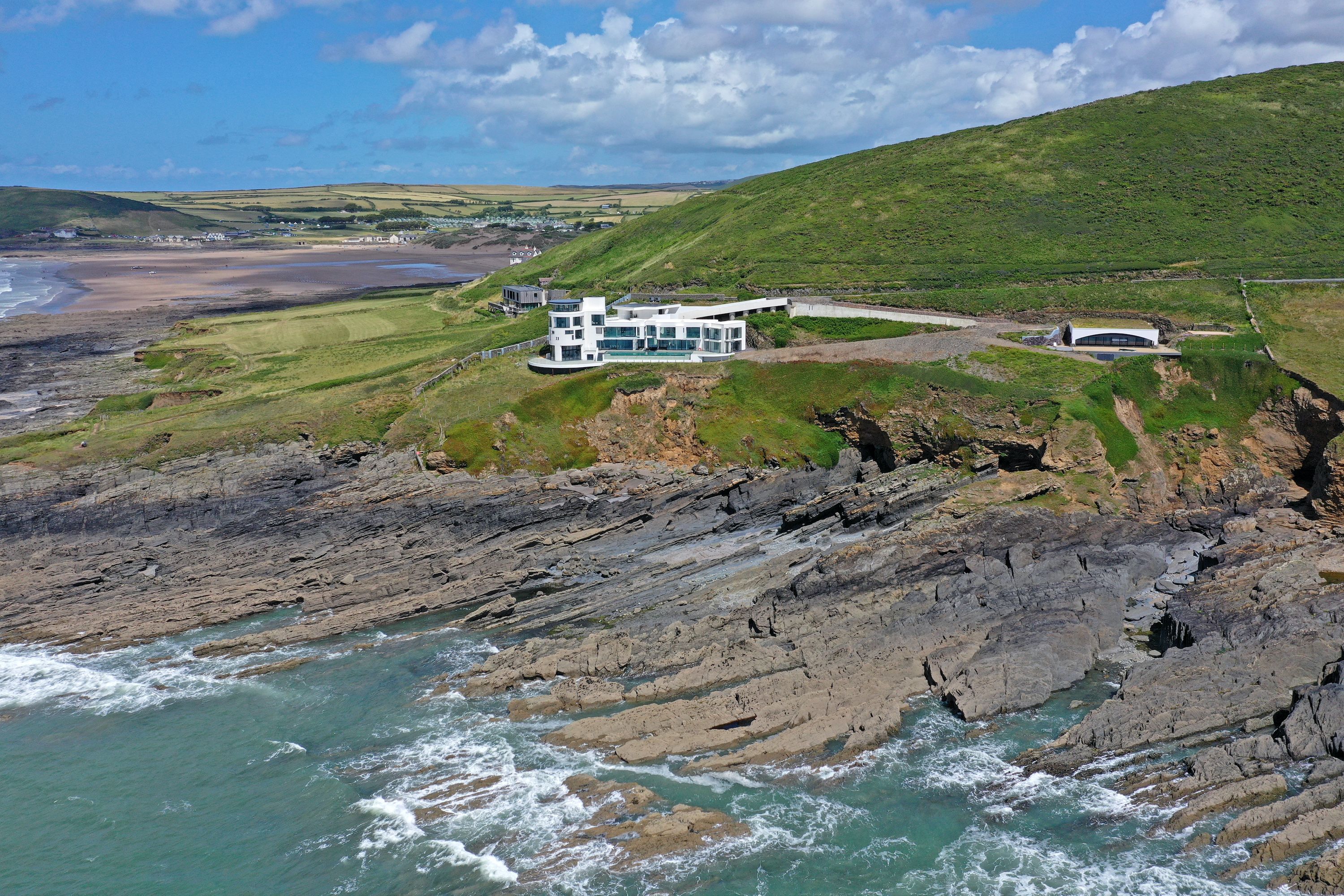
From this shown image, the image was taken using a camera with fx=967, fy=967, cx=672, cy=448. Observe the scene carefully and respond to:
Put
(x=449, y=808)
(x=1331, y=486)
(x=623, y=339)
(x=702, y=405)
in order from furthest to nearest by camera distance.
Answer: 1. (x=623, y=339)
2. (x=702, y=405)
3. (x=1331, y=486)
4. (x=449, y=808)

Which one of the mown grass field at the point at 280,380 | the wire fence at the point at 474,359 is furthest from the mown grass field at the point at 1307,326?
the mown grass field at the point at 280,380

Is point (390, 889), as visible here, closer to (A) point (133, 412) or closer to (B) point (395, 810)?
(B) point (395, 810)

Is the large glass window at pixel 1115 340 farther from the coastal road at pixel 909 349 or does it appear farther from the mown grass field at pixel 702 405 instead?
the mown grass field at pixel 702 405

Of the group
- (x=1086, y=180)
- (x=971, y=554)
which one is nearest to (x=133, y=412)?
(x=971, y=554)

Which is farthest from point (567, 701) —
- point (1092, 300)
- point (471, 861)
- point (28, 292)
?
point (28, 292)

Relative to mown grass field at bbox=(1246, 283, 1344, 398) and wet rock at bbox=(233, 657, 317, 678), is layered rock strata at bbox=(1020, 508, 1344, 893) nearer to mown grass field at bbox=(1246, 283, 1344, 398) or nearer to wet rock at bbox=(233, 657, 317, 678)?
mown grass field at bbox=(1246, 283, 1344, 398)

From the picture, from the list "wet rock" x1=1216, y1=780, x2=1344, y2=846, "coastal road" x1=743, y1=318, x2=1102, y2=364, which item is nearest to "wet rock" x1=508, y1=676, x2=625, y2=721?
"wet rock" x1=1216, y1=780, x2=1344, y2=846

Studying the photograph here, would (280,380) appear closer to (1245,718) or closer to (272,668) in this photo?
(272,668)
